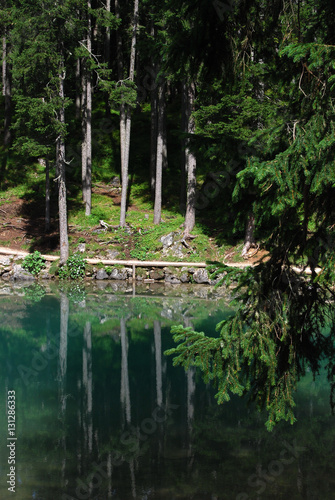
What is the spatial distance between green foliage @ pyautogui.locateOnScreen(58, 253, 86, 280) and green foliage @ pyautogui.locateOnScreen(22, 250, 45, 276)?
1.07 m

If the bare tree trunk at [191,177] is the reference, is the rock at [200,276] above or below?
below

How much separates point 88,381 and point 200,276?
36.8 feet

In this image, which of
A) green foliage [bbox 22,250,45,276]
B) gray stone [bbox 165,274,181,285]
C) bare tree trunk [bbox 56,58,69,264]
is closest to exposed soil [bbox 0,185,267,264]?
green foliage [bbox 22,250,45,276]

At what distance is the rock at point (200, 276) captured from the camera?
68.8 feet

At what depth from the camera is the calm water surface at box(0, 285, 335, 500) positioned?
254 inches

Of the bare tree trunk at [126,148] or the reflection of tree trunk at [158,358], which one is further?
the bare tree trunk at [126,148]

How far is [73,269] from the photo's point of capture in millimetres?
21328

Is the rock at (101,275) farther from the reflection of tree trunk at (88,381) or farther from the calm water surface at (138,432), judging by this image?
the calm water surface at (138,432)

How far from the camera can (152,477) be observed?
666cm

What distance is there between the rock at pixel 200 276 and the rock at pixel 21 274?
6928 millimetres

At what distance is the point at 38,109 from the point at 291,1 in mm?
15546

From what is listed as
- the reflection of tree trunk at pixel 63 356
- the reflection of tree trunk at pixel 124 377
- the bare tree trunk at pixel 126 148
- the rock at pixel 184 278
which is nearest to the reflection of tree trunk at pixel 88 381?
the reflection of tree trunk at pixel 63 356

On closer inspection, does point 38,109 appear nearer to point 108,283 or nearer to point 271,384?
point 108,283

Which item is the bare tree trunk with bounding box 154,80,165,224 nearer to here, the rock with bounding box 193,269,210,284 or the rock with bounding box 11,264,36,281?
the rock with bounding box 193,269,210,284
